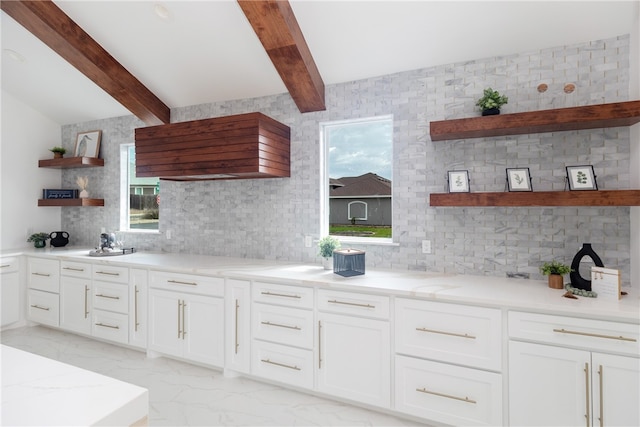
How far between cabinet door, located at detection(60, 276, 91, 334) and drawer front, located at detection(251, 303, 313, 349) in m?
2.04

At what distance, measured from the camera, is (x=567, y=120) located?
216cm

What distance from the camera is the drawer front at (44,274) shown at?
3.74 m

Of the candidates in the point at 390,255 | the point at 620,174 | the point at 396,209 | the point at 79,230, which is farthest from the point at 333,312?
the point at 79,230

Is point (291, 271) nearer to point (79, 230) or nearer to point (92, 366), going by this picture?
point (92, 366)

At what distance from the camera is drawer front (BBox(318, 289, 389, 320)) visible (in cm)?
228

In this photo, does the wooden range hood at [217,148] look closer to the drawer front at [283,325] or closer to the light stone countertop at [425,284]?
the light stone countertop at [425,284]

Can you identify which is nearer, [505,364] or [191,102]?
[505,364]

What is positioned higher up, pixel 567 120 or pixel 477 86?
pixel 477 86

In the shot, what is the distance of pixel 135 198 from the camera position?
4.41 metres

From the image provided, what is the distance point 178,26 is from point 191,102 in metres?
1.04

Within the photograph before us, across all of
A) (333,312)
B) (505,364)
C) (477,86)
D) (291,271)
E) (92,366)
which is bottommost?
(92,366)

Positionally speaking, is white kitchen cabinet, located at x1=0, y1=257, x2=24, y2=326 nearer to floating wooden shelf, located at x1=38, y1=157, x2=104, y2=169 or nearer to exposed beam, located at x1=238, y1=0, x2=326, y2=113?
floating wooden shelf, located at x1=38, y1=157, x2=104, y2=169

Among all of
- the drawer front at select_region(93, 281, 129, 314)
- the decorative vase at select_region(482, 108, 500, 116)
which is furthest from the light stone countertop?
the decorative vase at select_region(482, 108, 500, 116)

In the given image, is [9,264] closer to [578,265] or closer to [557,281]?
[557,281]
